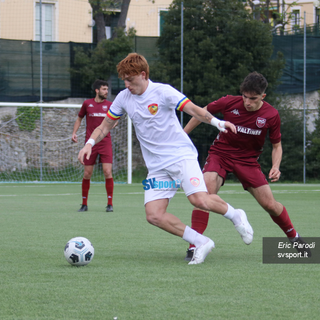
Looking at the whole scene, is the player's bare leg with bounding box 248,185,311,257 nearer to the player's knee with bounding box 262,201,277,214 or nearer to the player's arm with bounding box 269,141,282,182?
the player's knee with bounding box 262,201,277,214

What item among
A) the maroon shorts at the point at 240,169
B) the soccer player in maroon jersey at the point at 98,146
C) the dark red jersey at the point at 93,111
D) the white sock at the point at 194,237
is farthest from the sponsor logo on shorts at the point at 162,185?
the dark red jersey at the point at 93,111

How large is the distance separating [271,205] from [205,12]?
1517 cm

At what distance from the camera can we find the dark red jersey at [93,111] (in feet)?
31.9

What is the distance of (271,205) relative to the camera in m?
5.09

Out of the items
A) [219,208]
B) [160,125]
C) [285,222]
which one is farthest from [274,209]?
[160,125]

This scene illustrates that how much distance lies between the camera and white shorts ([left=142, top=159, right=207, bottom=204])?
4.62m

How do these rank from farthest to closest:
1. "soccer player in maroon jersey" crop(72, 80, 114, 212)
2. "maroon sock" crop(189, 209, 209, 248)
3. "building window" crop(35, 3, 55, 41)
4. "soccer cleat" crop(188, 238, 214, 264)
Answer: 1. "building window" crop(35, 3, 55, 41)
2. "soccer player in maroon jersey" crop(72, 80, 114, 212)
3. "maroon sock" crop(189, 209, 209, 248)
4. "soccer cleat" crop(188, 238, 214, 264)

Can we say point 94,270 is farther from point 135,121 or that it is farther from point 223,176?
point 223,176

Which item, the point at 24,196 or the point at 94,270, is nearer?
the point at 94,270

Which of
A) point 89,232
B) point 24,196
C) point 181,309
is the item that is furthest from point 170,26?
point 181,309

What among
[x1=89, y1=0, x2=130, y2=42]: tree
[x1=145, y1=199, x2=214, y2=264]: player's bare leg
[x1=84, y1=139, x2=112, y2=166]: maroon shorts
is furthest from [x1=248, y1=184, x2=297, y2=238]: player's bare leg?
[x1=89, y1=0, x2=130, y2=42]: tree

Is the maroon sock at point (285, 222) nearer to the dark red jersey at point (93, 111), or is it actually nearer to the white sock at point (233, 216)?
the white sock at point (233, 216)

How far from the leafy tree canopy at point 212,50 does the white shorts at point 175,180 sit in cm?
1380

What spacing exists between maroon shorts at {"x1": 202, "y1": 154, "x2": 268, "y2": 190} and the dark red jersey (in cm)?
459
